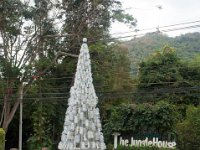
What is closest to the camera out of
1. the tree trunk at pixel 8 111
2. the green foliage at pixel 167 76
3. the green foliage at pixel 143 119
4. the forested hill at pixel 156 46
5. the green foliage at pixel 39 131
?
the green foliage at pixel 143 119

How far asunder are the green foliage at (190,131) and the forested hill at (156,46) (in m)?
11.1

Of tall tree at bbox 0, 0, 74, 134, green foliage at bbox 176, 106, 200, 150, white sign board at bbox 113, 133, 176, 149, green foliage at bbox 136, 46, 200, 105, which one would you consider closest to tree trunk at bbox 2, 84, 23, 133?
tall tree at bbox 0, 0, 74, 134

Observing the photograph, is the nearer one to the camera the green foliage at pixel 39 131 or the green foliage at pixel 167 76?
the green foliage at pixel 39 131

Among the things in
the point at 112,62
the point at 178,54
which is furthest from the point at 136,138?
the point at 178,54

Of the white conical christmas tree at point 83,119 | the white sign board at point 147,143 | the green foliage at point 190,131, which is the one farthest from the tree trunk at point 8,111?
the white conical christmas tree at point 83,119

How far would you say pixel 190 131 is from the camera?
2136cm

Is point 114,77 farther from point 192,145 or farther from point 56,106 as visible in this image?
point 192,145

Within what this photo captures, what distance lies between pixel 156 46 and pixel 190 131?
1521 cm

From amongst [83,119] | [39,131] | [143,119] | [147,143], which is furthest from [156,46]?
[83,119]

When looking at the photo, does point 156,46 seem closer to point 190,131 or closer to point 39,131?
point 39,131

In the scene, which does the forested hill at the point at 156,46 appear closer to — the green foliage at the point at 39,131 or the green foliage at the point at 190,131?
the green foliage at the point at 39,131

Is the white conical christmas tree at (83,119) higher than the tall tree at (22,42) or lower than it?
lower

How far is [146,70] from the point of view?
31.1 metres

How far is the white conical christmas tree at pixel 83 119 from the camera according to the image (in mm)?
5891
